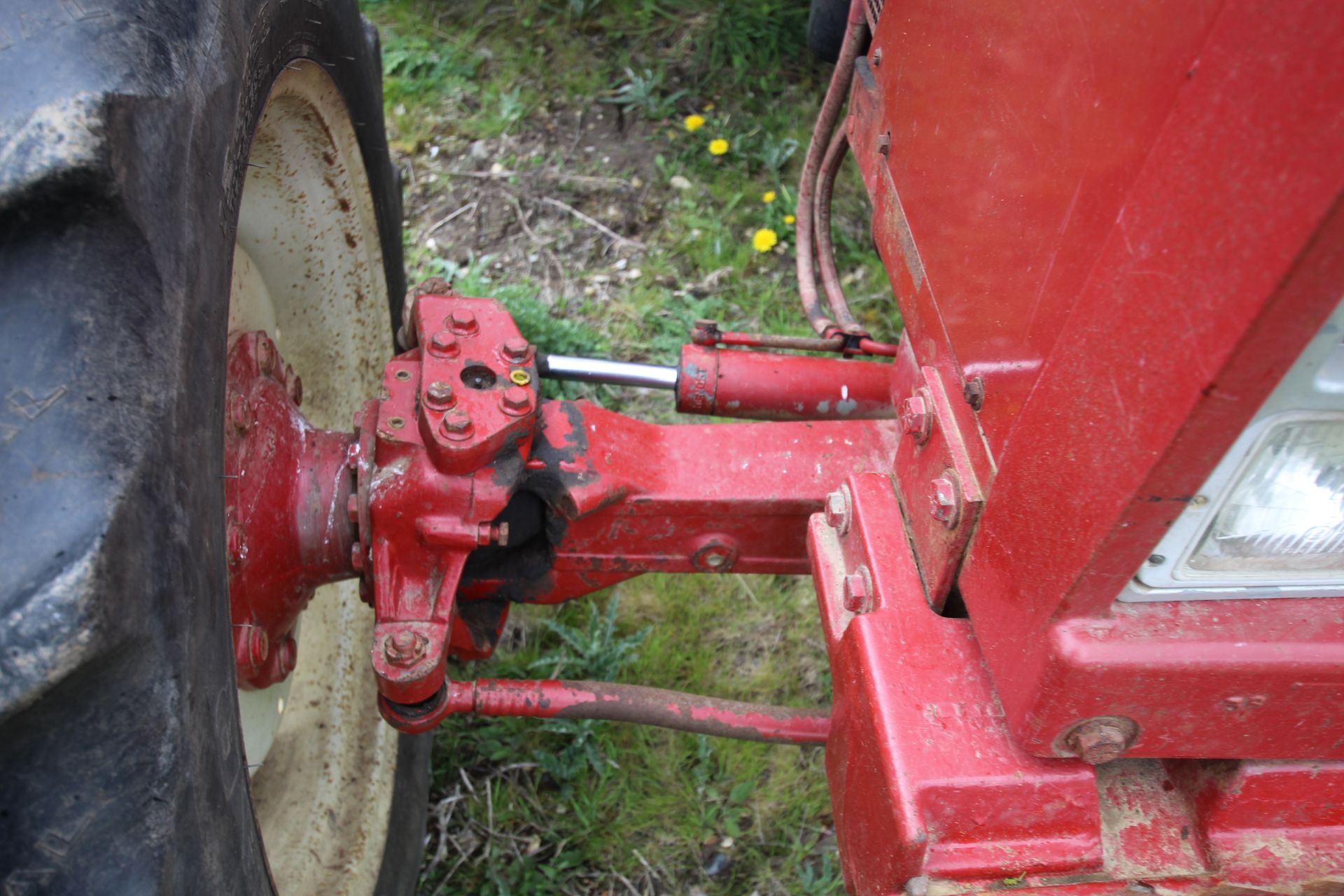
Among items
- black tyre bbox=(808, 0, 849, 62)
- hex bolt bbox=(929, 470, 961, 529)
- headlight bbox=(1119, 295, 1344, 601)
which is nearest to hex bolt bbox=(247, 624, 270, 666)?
hex bolt bbox=(929, 470, 961, 529)

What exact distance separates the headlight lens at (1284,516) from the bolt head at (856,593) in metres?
0.37

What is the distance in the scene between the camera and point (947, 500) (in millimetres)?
989

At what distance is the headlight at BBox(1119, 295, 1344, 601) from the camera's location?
0.67m

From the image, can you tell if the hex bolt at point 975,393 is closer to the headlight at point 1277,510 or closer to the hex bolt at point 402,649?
the headlight at point 1277,510

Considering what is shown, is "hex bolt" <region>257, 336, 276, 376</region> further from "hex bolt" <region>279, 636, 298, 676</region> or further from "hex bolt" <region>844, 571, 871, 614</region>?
"hex bolt" <region>844, 571, 871, 614</region>

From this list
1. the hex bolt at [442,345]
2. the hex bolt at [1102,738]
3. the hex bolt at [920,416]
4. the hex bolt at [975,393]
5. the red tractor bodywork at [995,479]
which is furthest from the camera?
the hex bolt at [442,345]

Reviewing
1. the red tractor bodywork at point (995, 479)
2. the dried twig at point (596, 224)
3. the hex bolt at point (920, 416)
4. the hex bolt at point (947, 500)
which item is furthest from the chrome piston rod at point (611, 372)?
the dried twig at point (596, 224)

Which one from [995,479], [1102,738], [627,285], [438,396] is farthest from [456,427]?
[627,285]

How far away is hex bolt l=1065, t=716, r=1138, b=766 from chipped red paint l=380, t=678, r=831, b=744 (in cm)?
55

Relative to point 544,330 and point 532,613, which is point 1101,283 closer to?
point 532,613

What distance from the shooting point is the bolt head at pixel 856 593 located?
109 cm

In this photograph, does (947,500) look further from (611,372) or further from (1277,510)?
(611,372)

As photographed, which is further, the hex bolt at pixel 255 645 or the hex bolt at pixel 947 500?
the hex bolt at pixel 255 645

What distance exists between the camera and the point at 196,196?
0.85 metres
